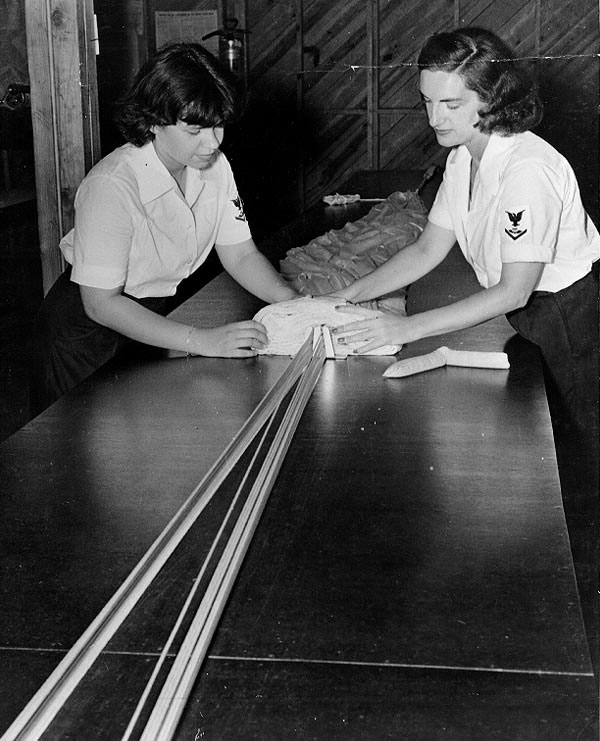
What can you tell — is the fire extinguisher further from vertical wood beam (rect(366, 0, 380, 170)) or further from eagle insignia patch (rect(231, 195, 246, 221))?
eagle insignia patch (rect(231, 195, 246, 221))

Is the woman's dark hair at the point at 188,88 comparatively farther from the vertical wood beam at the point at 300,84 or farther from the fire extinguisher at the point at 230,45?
the vertical wood beam at the point at 300,84

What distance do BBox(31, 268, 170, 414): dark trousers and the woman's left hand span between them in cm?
52

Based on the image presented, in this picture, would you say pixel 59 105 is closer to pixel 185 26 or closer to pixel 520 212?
pixel 185 26

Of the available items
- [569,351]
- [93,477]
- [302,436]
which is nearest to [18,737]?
[93,477]

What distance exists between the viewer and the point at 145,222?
6.88ft

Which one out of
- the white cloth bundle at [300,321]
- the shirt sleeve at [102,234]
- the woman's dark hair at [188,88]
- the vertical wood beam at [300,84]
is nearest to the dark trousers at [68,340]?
the shirt sleeve at [102,234]

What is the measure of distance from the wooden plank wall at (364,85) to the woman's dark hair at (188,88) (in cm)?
163

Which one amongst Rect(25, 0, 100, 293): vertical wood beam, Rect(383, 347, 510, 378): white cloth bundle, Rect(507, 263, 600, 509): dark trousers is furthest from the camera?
Rect(25, 0, 100, 293): vertical wood beam

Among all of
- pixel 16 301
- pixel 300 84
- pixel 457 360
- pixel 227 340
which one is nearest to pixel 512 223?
pixel 457 360

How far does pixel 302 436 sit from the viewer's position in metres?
1.48

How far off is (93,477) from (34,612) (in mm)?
357

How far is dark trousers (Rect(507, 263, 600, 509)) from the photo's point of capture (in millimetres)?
2008

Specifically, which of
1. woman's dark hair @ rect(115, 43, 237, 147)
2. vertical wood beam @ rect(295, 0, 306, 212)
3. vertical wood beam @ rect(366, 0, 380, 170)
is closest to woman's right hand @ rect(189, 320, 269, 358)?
woman's dark hair @ rect(115, 43, 237, 147)

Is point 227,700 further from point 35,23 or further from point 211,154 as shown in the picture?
point 35,23
